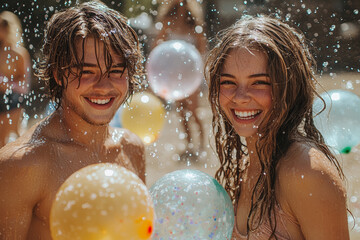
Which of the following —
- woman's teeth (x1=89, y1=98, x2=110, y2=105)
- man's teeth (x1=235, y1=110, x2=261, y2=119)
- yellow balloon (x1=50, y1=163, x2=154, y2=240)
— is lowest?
yellow balloon (x1=50, y1=163, x2=154, y2=240)

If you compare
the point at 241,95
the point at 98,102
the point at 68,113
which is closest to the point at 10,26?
the point at 68,113

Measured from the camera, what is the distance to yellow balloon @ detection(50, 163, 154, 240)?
5.63ft

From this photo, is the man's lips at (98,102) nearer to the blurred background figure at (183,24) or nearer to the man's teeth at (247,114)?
the man's teeth at (247,114)

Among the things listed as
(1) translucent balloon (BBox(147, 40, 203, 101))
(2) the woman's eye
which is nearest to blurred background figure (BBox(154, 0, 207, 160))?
(1) translucent balloon (BBox(147, 40, 203, 101))

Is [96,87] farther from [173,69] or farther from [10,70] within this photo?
[10,70]

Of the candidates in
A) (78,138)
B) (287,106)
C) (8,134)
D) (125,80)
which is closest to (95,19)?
(125,80)

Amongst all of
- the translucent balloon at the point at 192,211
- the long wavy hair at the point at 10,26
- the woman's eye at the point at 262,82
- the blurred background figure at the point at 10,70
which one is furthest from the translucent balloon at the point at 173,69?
the translucent balloon at the point at 192,211

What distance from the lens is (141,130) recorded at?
4855 mm

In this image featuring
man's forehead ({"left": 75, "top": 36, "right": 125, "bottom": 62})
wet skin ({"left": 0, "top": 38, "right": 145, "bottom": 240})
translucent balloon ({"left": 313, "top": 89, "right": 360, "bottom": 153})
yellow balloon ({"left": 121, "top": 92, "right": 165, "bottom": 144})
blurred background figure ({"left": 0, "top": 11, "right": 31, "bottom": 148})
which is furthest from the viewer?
blurred background figure ({"left": 0, "top": 11, "right": 31, "bottom": 148})

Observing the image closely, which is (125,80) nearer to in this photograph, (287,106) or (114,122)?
(287,106)

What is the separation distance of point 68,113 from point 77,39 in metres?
0.43

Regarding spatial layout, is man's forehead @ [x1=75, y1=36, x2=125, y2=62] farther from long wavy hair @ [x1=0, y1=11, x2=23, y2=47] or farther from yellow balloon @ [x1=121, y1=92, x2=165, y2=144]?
long wavy hair @ [x1=0, y1=11, x2=23, y2=47]

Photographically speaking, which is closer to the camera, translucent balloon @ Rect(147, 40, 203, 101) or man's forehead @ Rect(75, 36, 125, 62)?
man's forehead @ Rect(75, 36, 125, 62)

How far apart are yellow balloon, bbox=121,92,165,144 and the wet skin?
180cm
